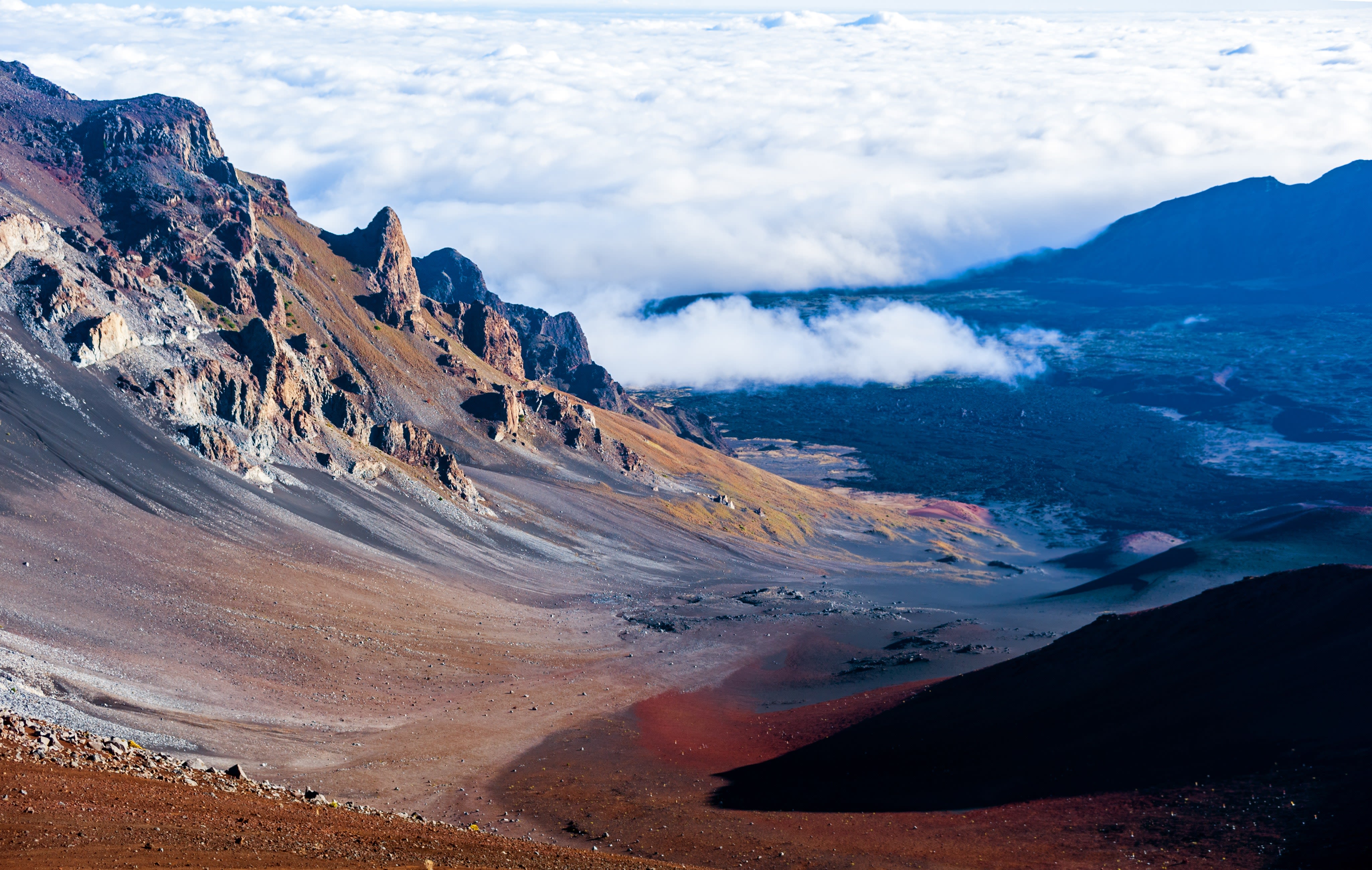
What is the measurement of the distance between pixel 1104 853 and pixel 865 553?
459 feet

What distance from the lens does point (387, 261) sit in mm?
178750

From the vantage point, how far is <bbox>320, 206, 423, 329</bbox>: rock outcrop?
171875 millimetres

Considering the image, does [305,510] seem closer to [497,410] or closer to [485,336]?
[497,410]

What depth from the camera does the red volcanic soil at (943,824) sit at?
42625 millimetres

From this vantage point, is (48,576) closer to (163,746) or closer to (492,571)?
(163,746)

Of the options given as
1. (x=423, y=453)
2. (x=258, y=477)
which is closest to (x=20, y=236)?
(x=258, y=477)

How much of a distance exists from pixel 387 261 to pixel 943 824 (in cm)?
15192

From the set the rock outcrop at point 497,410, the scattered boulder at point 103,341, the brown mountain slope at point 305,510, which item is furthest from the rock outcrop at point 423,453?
the scattered boulder at point 103,341

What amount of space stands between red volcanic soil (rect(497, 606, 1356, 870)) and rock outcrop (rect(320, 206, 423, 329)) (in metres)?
120

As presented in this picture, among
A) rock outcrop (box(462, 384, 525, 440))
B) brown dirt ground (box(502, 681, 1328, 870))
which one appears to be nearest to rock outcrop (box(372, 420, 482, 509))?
rock outcrop (box(462, 384, 525, 440))

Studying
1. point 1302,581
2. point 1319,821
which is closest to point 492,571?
point 1302,581

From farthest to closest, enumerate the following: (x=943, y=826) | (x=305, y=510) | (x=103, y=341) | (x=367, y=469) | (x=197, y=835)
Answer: (x=367, y=469)
(x=305, y=510)
(x=103, y=341)
(x=943, y=826)
(x=197, y=835)

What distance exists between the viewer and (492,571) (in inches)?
4596

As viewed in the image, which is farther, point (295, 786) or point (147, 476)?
point (147, 476)
